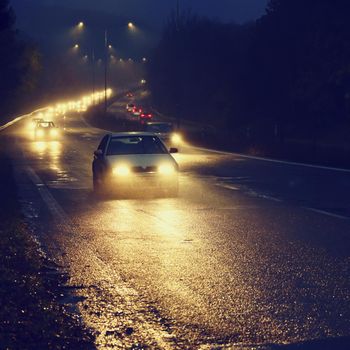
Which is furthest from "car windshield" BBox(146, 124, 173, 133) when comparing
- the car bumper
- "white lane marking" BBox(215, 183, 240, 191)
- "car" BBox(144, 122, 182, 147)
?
the car bumper

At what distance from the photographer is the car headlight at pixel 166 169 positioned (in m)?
19.0

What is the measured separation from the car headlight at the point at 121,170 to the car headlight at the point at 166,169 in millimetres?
722

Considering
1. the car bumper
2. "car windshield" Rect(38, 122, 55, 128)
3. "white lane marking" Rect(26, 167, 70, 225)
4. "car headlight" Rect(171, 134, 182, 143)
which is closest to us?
"white lane marking" Rect(26, 167, 70, 225)

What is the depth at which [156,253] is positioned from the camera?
35.5 ft

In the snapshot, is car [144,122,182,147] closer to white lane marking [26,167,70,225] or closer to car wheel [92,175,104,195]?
white lane marking [26,167,70,225]

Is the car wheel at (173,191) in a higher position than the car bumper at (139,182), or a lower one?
lower

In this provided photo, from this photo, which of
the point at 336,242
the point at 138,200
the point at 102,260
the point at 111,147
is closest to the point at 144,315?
the point at 102,260

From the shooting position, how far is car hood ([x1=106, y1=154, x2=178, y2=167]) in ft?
63.3

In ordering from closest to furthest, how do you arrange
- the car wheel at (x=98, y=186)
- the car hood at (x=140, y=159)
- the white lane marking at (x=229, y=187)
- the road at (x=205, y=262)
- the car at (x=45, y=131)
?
the road at (x=205, y=262), the car hood at (x=140, y=159), the car wheel at (x=98, y=186), the white lane marking at (x=229, y=187), the car at (x=45, y=131)

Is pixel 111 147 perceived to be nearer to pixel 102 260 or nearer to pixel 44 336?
pixel 102 260

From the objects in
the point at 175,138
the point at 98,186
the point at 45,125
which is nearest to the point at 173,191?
the point at 98,186

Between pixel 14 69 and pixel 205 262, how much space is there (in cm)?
13762

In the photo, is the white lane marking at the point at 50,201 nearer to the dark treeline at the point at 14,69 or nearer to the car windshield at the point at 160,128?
the car windshield at the point at 160,128

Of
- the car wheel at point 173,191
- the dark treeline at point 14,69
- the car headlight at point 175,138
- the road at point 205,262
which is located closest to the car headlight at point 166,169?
the car wheel at point 173,191
